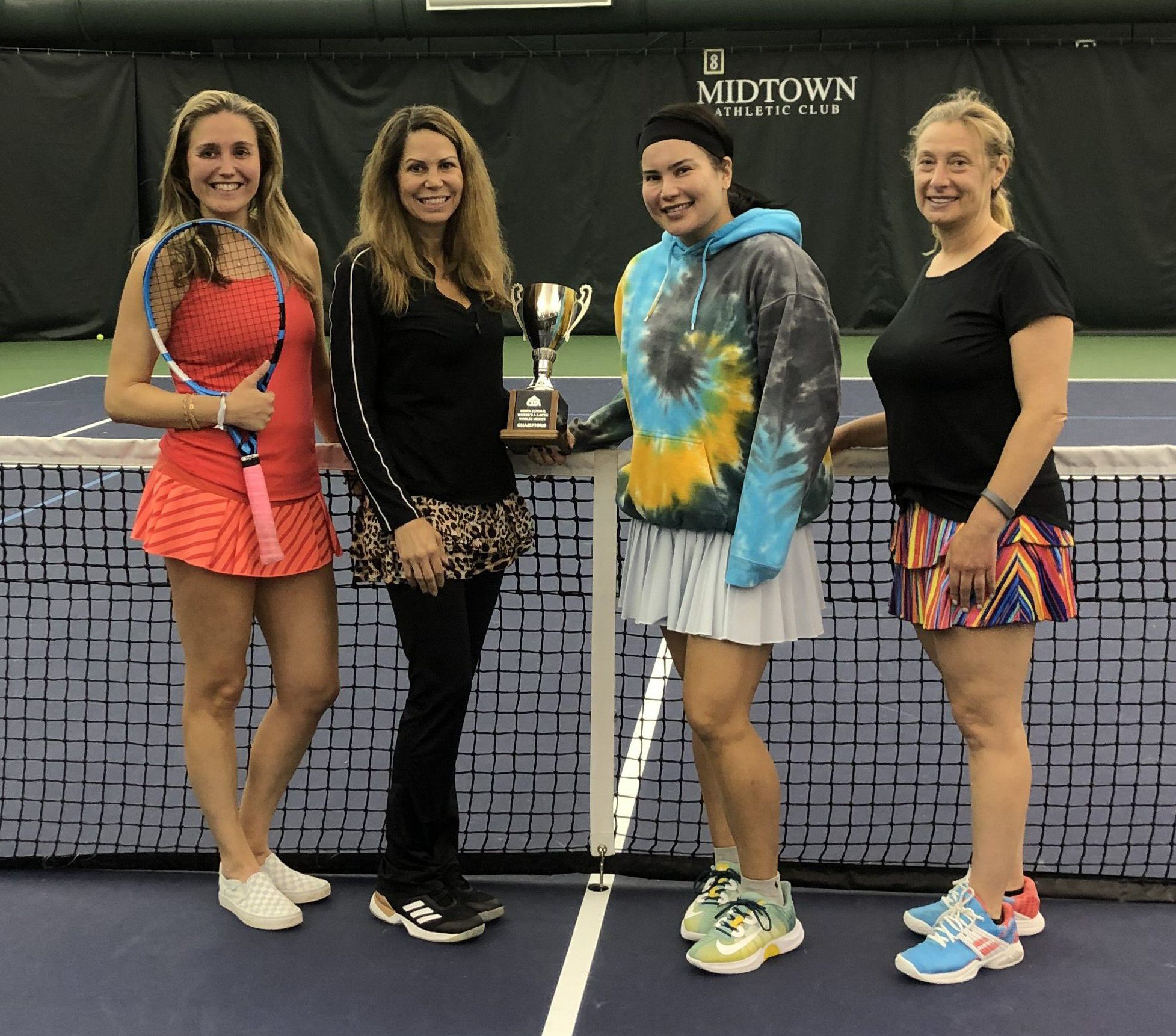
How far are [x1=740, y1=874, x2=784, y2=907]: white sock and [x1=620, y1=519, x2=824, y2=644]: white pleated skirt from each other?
0.49 m

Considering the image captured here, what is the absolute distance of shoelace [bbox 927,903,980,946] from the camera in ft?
8.16

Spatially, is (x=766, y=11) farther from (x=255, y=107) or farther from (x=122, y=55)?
(x=255, y=107)

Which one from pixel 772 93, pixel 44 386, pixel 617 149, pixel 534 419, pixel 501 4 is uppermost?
pixel 501 4

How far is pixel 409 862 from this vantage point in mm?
2682

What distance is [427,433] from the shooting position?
2520 millimetres

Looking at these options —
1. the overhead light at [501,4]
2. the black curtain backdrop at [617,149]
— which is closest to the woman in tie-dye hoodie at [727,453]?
the overhead light at [501,4]

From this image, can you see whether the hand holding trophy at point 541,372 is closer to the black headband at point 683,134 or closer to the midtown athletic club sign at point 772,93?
the black headband at point 683,134

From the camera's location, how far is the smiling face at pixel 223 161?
251 centimetres

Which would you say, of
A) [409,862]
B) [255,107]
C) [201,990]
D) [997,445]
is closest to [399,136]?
[255,107]

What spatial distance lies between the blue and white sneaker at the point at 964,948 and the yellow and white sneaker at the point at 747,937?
0.21 metres

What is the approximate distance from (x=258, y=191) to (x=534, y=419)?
729 mm

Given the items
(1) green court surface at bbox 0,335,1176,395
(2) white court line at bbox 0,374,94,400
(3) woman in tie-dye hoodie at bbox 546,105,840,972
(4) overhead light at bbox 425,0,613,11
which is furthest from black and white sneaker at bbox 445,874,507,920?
(4) overhead light at bbox 425,0,613,11

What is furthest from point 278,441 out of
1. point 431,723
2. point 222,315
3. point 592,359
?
point 592,359

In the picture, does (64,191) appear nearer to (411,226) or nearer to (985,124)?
(411,226)
